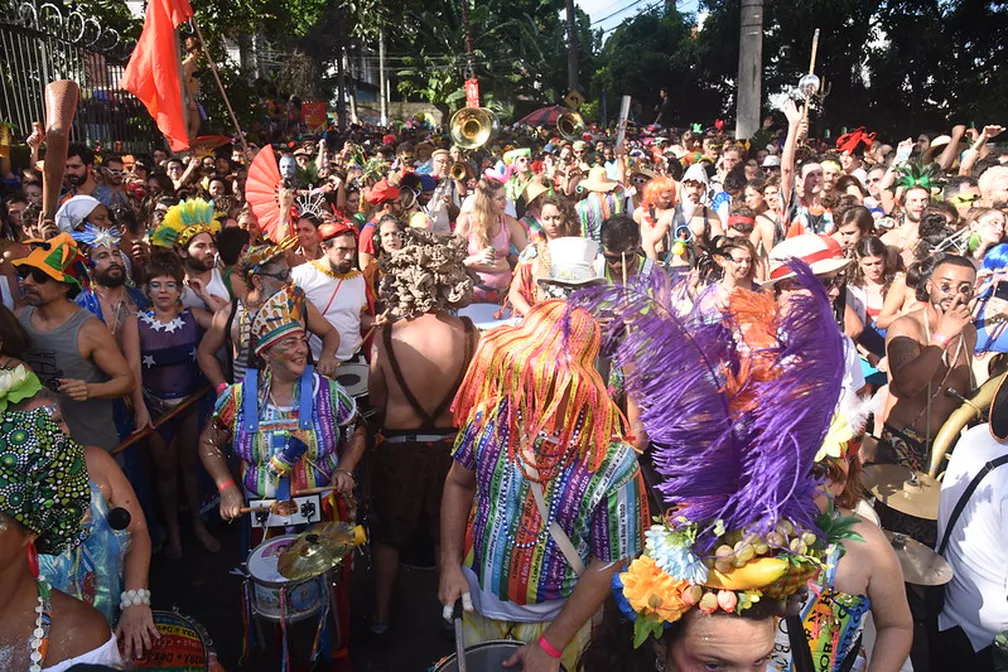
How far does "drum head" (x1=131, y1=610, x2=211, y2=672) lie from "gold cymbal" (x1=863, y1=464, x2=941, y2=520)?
2745mm

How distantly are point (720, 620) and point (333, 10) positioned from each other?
138 ft

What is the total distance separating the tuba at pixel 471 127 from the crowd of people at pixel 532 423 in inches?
248

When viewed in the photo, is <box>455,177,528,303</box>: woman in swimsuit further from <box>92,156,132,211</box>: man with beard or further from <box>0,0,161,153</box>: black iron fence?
<box>0,0,161,153</box>: black iron fence

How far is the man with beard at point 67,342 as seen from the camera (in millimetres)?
3656

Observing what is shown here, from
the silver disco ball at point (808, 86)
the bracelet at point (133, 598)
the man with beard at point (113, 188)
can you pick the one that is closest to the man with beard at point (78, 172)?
the man with beard at point (113, 188)

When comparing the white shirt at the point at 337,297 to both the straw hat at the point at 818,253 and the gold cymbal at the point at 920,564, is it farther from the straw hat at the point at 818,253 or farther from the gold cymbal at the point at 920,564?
the gold cymbal at the point at 920,564

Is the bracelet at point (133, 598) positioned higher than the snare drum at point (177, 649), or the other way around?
the bracelet at point (133, 598)

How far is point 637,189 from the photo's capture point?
37.5ft

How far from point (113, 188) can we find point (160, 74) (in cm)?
210

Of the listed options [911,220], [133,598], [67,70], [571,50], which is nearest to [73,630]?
[133,598]

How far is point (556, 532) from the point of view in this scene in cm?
232

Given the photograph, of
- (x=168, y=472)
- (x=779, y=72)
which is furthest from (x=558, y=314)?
(x=779, y=72)

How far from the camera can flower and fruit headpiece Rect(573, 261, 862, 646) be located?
168 centimetres

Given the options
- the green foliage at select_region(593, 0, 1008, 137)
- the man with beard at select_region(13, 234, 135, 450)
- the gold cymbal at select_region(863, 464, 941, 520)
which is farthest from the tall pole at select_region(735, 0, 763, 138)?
the man with beard at select_region(13, 234, 135, 450)
